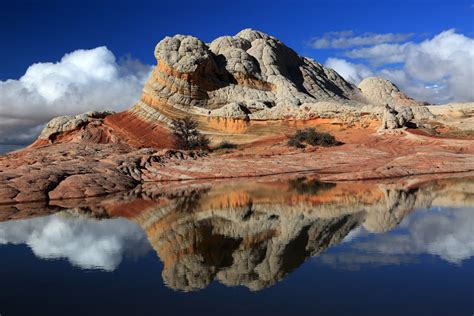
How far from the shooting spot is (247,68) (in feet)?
162

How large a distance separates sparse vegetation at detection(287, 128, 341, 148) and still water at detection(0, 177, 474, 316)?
17.9 meters

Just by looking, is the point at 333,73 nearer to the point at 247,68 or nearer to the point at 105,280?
the point at 247,68

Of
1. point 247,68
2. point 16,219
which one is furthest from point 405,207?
point 247,68

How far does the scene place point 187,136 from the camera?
4094 cm

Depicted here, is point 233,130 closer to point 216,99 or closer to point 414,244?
point 216,99

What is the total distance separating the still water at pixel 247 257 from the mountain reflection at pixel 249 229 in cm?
4

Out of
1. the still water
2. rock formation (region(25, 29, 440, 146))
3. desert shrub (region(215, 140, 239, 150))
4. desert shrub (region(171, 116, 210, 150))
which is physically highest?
rock formation (region(25, 29, 440, 146))

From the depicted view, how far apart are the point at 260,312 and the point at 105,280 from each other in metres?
3.31

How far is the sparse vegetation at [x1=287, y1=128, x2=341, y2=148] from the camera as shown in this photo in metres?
36.0

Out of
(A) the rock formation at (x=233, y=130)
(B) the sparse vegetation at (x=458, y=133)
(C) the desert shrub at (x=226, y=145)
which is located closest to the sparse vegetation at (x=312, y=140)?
(A) the rock formation at (x=233, y=130)

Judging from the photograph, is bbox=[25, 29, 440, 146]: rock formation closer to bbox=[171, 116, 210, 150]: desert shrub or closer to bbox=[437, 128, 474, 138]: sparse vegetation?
bbox=[171, 116, 210, 150]: desert shrub

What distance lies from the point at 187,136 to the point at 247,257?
1245 inches

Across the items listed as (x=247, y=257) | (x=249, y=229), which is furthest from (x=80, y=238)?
(x=247, y=257)

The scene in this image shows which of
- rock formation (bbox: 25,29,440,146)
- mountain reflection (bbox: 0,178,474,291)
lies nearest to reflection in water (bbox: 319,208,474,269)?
mountain reflection (bbox: 0,178,474,291)
